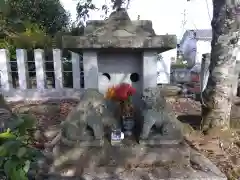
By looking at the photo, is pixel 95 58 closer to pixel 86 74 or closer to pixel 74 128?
pixel 86 74

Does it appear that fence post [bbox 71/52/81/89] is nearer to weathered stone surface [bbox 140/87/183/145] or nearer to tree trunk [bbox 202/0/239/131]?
tree trunk [bbox 202/0/239/131]

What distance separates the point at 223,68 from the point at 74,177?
248 centimetres

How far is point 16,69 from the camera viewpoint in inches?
288

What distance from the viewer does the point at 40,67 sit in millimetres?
6738

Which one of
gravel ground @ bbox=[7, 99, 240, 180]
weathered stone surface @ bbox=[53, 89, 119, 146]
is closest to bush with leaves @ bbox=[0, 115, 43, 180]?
weathered stone surface @ bbox=[53, 89, 119, 146]

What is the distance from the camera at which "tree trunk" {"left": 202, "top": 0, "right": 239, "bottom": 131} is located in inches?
125

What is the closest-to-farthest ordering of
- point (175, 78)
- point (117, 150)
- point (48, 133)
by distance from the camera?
point (117, 150)
point (48, 133)
point (175, 78)

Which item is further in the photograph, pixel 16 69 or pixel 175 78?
pixel 175 78

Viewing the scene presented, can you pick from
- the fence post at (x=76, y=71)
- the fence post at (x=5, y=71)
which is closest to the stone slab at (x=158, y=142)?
the fence post at (x=76, y=71)

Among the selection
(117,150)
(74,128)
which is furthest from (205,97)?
(74,128)

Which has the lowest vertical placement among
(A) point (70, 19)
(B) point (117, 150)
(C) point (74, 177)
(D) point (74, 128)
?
(C) point (74, 177)

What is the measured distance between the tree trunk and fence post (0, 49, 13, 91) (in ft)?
18.7

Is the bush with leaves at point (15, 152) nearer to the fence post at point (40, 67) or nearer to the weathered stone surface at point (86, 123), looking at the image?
the weathered stone surface at point (86, 123)

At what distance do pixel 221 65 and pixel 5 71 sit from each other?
5.91m
